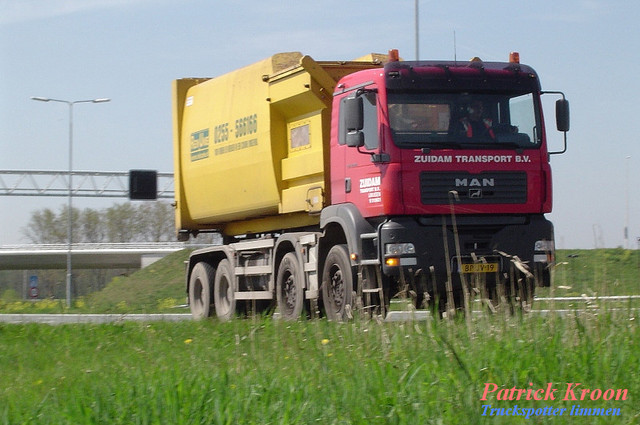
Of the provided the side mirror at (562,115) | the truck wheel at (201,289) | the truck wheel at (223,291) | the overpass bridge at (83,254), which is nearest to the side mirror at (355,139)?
the side mirror at (562,115)

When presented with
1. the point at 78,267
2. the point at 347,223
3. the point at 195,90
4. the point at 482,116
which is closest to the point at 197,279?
the point at 195,90

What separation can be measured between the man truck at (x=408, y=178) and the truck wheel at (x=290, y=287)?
37mm

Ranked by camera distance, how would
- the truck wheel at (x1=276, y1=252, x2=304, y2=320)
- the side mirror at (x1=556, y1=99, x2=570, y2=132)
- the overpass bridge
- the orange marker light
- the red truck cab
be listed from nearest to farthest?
the orange marker light
the red truck cab
the side mirror at (x1=556, y1=99, x2=570, y2=132)
the truck wheel at (x1=276, y1=252, x2=304, y2=320)
the overpass bridge

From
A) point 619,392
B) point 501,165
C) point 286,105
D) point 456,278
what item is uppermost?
point 286,105

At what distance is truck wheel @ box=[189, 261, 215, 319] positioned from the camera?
746 inches

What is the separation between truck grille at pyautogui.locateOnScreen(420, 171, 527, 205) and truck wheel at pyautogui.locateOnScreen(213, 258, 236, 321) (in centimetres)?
615

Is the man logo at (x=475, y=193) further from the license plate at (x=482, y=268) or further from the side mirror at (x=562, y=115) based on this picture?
the side mirror at (x=562, y=115)

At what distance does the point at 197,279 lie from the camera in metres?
19.6

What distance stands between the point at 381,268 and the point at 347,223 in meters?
0.92

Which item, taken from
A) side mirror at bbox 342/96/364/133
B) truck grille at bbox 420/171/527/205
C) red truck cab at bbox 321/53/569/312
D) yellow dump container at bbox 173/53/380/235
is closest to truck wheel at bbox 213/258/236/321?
yellow dump container at bbox 173/53/380/235

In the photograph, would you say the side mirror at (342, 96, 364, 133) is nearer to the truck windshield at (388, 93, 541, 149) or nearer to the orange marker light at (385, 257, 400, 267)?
the truck windshield at (388, 93, 541, 149)

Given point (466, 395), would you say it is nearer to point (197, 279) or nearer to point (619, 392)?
point (619, 392)

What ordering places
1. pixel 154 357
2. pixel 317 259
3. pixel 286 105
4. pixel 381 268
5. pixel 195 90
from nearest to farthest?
1. pixel 154 357
2. pixel 381 268
3. pixel 317 259
4. pixel 286 105
5. pixel 195 90

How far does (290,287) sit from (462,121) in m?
4.08
